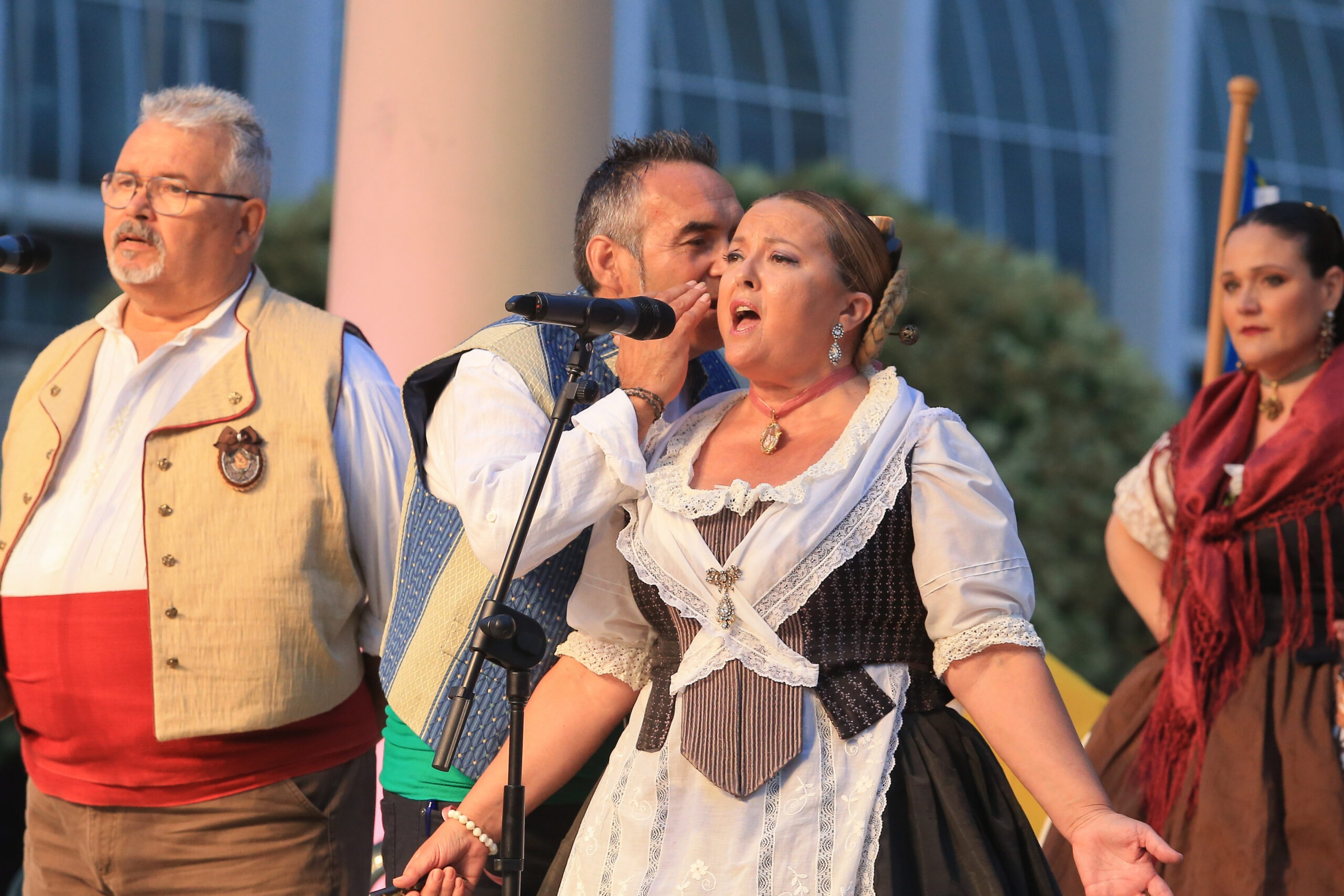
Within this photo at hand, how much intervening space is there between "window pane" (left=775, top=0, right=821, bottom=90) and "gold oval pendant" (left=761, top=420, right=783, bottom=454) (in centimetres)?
1152

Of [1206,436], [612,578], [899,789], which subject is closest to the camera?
[899,789]

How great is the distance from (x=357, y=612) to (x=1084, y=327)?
19.7ft

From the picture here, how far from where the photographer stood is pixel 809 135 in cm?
1362

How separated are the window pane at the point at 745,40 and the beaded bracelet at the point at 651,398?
11.2 metres

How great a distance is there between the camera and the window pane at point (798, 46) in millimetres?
13594

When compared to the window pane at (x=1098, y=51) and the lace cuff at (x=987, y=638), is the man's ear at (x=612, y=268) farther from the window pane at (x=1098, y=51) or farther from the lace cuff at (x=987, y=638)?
the window pane at (x=1098, y=51)

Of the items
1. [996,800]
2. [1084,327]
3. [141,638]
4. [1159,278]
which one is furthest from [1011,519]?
[1159,278]

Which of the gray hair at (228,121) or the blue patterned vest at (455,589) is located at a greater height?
the gray hair at (228,121)

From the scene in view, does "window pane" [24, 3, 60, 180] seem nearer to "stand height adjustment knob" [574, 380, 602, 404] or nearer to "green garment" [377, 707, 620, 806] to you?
"green garment" [377, 707, 620, 806]

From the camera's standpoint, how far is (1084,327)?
27.9 ft

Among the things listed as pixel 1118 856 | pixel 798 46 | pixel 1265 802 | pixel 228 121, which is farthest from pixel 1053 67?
pixel 1118 856

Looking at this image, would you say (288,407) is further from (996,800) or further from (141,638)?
(996,800)

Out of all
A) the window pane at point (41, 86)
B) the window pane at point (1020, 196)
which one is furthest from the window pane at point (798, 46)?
the window pane at point (41, 86)

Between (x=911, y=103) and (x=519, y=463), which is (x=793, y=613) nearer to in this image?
(x=519, y=463)
